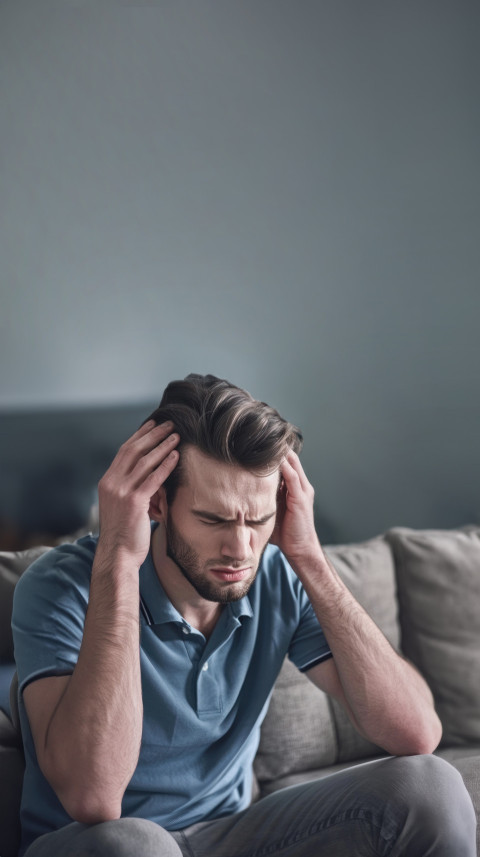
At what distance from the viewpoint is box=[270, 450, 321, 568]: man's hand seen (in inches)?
58.4

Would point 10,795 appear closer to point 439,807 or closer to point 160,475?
point 160,475

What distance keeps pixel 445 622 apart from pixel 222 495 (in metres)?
0.88

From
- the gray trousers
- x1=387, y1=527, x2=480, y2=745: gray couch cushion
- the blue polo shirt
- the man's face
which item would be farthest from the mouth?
x1=387, y1=527, x2=480, y2=745: gray couch cushion

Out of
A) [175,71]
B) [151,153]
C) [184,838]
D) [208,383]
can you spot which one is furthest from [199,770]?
[175,71]

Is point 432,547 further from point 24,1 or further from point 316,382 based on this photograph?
point 24,1

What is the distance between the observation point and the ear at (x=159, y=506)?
1448 mm

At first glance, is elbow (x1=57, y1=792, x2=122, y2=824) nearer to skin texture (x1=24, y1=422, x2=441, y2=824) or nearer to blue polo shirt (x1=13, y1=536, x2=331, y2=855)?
skin texture (x1=24, y1=422, x2=441, y2=824)

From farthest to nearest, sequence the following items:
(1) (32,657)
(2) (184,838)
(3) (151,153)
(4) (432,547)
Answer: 1. (3) (151,153)
2. (4) (432,547)
3. (2) (184,838)
4. (1) (32,657)

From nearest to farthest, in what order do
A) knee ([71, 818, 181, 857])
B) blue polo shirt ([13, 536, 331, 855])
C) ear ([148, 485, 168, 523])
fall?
knee ([71, 818, 181, 857]) < blue polo shirt ([13, 536, 331, 855]) < ear ([148, 485, 168, 523])

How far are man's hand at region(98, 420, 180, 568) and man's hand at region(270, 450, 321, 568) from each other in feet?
0.72

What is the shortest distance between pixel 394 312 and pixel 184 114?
2.93 ft

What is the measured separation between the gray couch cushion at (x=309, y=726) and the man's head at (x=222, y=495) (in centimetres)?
53

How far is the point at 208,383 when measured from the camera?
1514 millimetres

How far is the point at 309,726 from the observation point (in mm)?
1830
